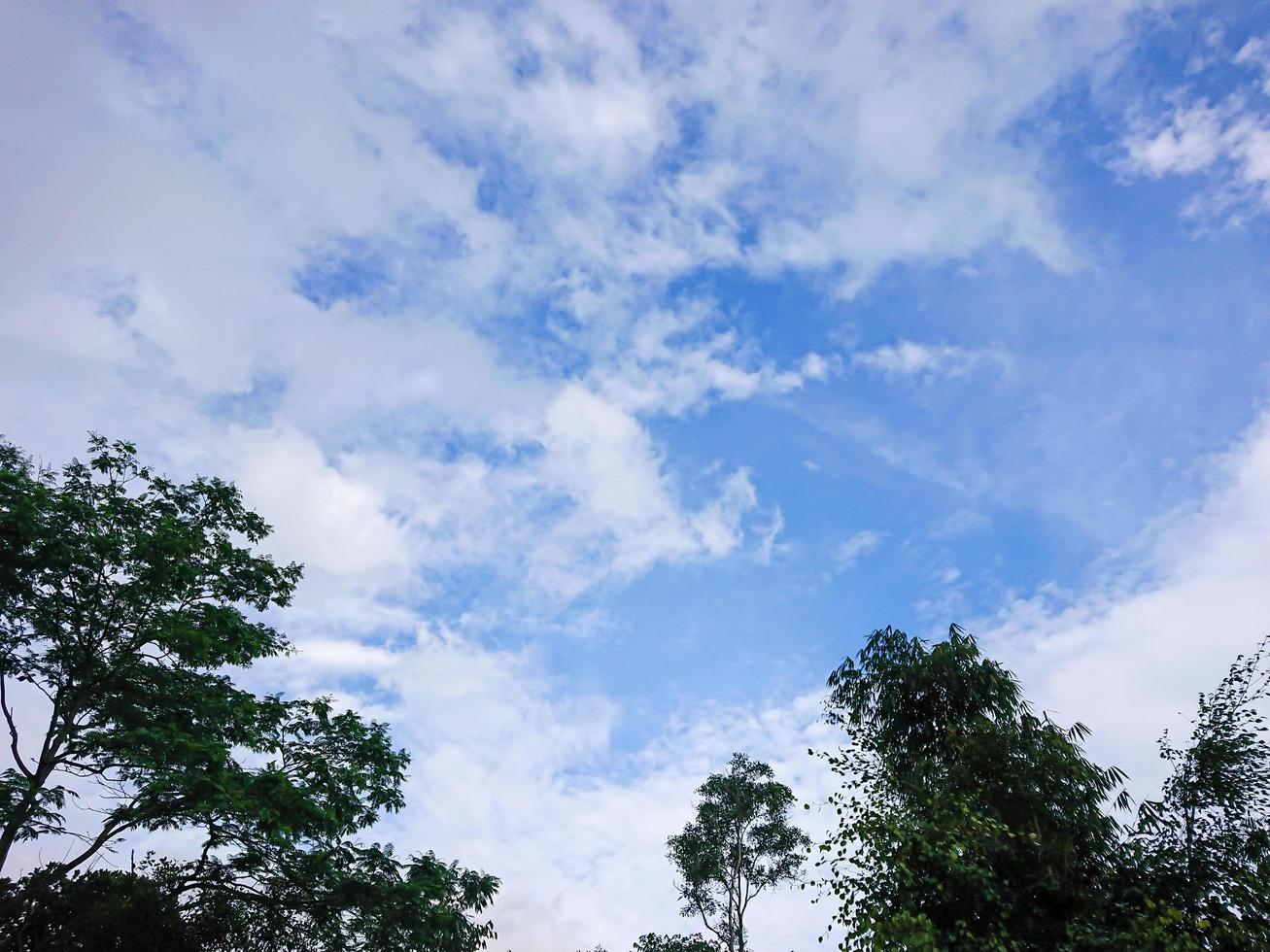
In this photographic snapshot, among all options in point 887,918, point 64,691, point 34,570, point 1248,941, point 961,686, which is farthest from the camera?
point 961,686

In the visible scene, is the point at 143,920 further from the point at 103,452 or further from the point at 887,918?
the point at 887,918

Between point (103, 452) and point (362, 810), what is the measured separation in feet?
31.2

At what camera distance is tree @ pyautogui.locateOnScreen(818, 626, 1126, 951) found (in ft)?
42.3

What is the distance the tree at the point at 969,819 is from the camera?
508 inches

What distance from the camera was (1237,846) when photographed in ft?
43.3

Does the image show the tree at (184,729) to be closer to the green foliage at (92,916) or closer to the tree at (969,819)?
the green foliage at (92,916)

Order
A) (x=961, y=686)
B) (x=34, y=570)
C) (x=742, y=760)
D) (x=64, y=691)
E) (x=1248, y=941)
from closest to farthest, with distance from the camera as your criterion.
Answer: (x=1248, y=941) < (x=34, y=570) < (x=64, y=691) < (x=961, y=686) < (x=742, y=760)

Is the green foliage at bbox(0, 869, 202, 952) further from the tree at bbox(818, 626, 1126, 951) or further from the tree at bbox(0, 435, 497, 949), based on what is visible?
the tree at bbox(818, 626, 1126, 951)

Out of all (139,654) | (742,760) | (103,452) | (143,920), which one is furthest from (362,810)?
(742,760)

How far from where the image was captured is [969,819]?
13.7m

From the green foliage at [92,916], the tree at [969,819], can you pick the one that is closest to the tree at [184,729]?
the green foliage at [92,916]

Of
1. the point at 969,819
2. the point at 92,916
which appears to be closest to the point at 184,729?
the point at 92,916

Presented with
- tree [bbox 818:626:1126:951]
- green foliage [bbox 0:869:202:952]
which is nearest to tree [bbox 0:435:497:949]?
green foliage [bbox 0:869:202:952]

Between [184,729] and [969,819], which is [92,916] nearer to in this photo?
[184,729]
